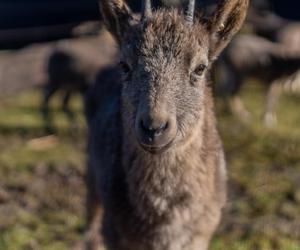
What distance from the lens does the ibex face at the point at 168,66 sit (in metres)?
3.69

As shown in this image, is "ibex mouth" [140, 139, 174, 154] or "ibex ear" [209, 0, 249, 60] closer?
"ibex mouth" [140, 139, 174, 154]

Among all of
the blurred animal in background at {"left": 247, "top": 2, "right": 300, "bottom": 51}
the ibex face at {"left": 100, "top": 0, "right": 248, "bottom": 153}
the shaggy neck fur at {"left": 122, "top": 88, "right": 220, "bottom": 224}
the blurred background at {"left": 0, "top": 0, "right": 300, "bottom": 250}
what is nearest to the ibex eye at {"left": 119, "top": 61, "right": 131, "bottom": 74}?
the ibex face at {"left": 100, "top": 0, "right": 248, "bottom": 153}

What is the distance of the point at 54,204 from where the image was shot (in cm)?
699

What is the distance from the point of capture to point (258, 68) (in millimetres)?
10703

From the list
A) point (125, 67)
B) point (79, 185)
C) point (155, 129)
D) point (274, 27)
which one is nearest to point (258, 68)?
point (274, 27)

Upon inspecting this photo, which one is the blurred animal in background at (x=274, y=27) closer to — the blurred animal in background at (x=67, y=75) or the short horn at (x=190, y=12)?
the blurred animal in background at (x=67, y=75)

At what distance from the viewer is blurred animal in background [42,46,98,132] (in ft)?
33.4

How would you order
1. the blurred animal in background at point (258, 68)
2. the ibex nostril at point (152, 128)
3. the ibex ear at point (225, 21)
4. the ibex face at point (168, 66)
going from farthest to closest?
the blurred animal in background at point (258, 68), the ibex ear at point (225, 21), the ibex face at point (168, 66), the ibex nostril at point (152, 128)

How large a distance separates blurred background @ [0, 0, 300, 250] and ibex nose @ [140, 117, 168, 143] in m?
1.29

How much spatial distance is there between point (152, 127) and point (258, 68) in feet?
24.2

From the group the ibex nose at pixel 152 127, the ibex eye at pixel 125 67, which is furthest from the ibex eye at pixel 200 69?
the ibex nose at pixel 152 127

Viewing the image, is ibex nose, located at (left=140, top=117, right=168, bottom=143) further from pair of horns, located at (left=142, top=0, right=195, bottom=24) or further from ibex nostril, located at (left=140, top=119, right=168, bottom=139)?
pair of horns, located at (left=142, top=0, right=195, bottom=24)

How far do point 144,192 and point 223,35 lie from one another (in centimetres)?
115

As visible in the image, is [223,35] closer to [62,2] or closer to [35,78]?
[35,78]
